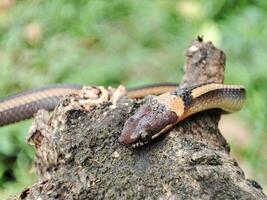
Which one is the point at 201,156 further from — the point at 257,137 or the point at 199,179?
the point at 257,137

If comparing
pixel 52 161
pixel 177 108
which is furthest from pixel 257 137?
pixel 52 161

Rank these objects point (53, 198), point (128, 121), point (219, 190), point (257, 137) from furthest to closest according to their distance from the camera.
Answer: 1. point (257, 137)
2. point (128, 121)
3. point (53, 198)
4. point (219, 190)

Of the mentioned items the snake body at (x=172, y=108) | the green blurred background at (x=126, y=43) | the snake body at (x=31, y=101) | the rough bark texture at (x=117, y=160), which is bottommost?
the rough bark texture at (x=117, y=160)

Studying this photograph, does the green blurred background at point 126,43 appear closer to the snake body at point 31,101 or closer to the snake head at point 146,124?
the snake body at point 31,101

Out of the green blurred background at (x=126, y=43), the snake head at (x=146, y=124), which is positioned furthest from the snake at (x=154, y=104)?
the green blurred background at (x=126, y=43)

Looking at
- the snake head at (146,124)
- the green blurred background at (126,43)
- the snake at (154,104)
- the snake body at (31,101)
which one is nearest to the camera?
the snake head at (146,124)

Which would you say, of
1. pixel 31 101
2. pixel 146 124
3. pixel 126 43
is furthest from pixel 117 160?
pixel 126 43
